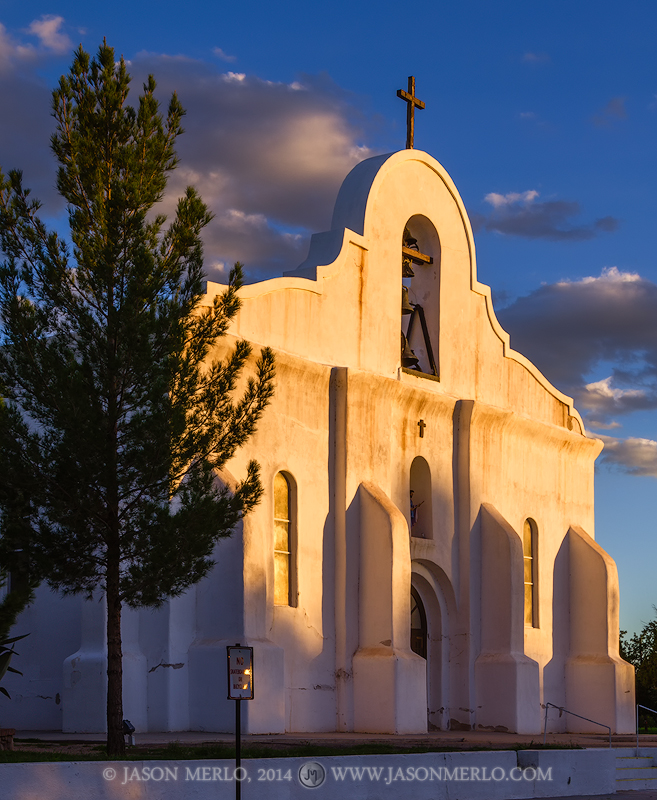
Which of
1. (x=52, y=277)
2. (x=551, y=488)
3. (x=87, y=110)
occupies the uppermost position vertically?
(x=87, y=110)

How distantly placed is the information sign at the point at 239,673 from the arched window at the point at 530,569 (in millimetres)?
13479

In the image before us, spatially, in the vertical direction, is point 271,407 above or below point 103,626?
above

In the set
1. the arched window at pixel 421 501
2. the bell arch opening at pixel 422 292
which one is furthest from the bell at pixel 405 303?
the arched window at pixel 421 501

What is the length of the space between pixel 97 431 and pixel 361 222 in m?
9.79

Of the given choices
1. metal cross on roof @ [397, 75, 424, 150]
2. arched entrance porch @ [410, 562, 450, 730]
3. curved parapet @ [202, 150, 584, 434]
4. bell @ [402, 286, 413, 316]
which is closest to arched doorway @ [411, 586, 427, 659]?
arched entrance porch @ [410, 562, 450, 730]

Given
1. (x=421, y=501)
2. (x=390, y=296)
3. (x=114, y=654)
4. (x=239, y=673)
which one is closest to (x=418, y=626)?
(x=421, y=501)

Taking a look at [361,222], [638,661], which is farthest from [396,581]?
[638,661]

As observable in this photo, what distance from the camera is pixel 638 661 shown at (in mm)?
48594

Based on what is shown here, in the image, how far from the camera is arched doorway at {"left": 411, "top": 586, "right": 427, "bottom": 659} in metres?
22.6

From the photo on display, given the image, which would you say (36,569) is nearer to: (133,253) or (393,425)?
(133,253)

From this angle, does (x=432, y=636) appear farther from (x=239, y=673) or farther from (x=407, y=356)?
(x=239, y=673)

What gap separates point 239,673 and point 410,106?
15133mm

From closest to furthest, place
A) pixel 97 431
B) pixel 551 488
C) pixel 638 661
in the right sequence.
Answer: pixel 97 431
pixel 551 488
pixel 638 661

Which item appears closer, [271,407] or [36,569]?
[36,569]
